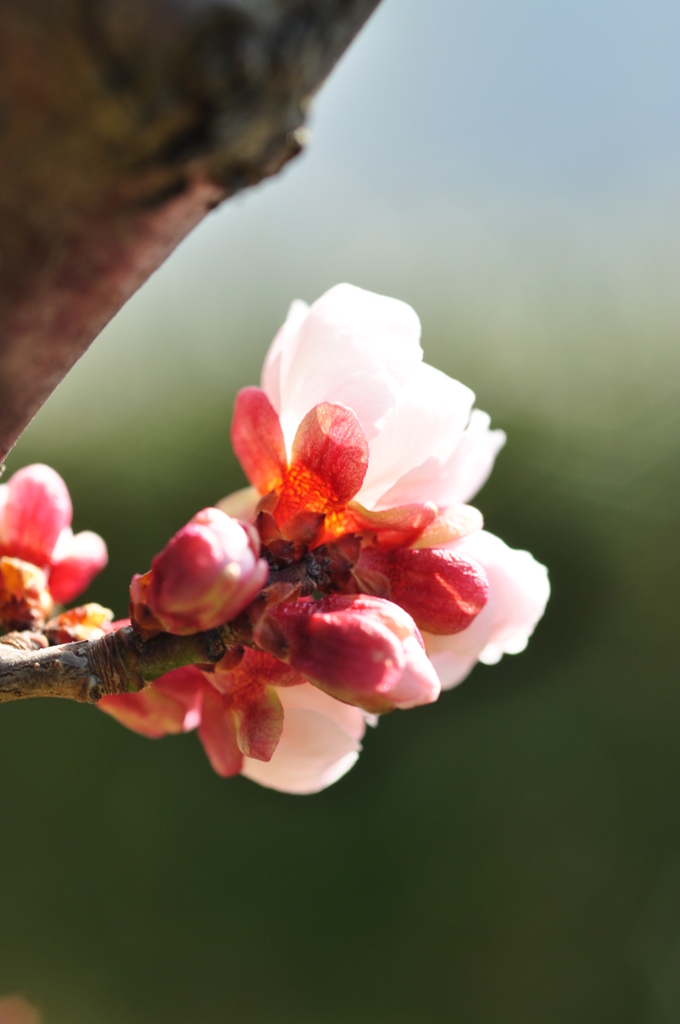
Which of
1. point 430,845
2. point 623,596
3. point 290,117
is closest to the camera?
point 290,117

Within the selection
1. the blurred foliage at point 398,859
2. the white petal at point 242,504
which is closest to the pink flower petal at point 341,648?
the white petal at point 242,504

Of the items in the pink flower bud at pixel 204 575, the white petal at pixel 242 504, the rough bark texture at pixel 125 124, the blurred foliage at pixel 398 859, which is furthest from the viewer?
the blurred foliage at pixel 398 859

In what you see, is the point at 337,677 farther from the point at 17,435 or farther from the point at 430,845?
the point at 430,845

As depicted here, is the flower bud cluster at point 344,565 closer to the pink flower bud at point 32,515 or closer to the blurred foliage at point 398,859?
the pink flower bud at point 32,515

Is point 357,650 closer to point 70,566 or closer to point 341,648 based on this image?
point 341,648

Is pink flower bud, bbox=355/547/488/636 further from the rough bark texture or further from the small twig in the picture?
the rough bark texture

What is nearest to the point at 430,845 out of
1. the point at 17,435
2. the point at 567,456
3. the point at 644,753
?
the point at 644,753
